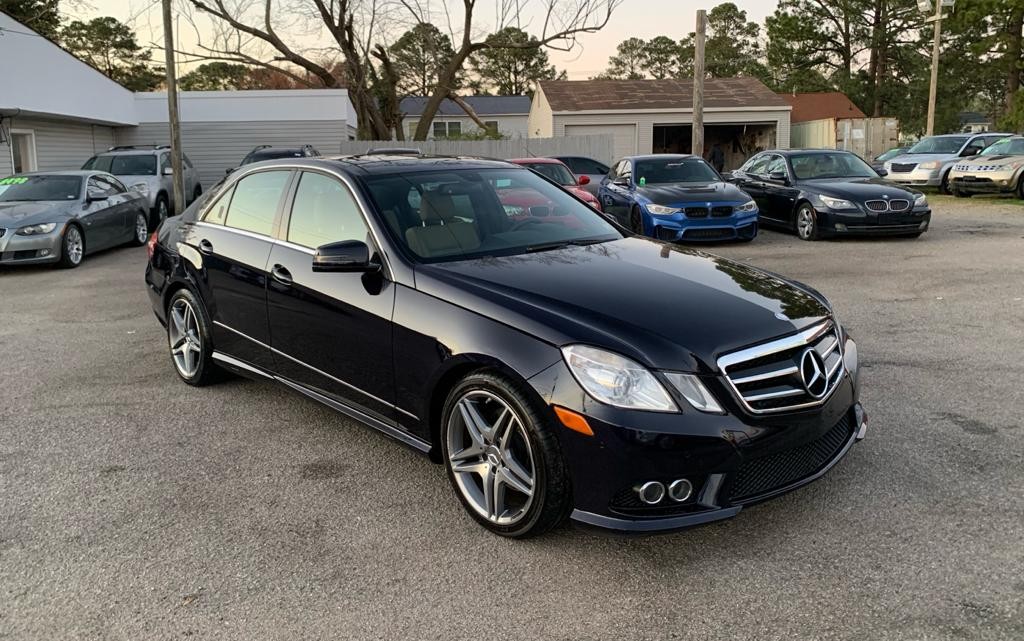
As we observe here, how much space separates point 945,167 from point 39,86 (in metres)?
23.4

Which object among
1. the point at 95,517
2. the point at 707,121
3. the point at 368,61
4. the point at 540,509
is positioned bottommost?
the point at 95,517

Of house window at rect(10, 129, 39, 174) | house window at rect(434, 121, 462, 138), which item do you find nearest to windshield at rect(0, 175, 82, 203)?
house window at rect(10, 129, 39, 174)

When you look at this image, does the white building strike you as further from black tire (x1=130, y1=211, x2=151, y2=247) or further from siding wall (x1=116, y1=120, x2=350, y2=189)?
black tire (x1=130, y1=211, x2=151, y2=247)

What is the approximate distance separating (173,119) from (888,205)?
654 inches

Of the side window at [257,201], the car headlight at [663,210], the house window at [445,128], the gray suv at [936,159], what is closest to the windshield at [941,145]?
the gray suv at [936,159]

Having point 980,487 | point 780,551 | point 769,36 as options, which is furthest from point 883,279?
point 769,36

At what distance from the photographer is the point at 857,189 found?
12688 millimetres

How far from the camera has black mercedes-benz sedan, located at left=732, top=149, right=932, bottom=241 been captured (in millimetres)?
12367

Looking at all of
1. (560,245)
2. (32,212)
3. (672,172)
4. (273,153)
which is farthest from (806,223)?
(273,153)

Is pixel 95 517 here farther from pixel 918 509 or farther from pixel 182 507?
pixel 918 509

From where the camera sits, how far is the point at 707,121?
36875mm

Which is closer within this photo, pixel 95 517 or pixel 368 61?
pixel 95 517

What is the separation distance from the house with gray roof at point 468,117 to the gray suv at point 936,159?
29.9 m

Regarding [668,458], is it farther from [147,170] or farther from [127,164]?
[127,164]
